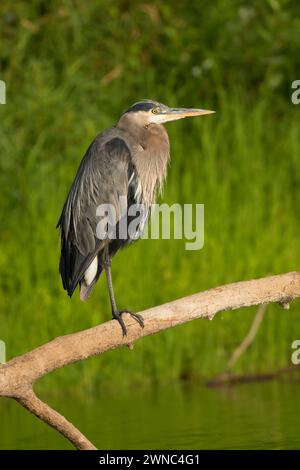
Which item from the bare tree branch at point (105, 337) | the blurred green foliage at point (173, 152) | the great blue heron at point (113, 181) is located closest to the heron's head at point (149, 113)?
the great blue heron at point (113, 181)

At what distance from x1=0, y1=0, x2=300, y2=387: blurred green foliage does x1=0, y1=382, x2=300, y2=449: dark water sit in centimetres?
32

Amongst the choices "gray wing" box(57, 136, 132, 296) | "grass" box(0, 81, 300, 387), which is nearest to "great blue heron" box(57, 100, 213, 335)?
"gray wing" box(57, 136, 132, 296)

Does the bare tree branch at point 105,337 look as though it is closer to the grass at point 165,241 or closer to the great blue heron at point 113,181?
the great blue heron at point 113,181

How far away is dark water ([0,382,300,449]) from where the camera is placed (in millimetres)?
5586

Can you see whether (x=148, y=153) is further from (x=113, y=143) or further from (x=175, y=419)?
(x=175, y=419)

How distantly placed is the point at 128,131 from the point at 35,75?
3.43 m

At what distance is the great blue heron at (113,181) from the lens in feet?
17.7

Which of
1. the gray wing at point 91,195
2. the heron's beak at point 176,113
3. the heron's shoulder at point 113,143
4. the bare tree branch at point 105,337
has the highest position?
the heron's beak at point 176,113

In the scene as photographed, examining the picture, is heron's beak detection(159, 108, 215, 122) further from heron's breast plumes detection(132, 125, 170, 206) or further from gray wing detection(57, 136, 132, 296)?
gray wing detection(57, 136, 132, 296)

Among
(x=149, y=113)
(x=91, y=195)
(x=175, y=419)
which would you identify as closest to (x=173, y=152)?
(x=175, y=419)

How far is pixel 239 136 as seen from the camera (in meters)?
8.56

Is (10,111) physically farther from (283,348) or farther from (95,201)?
(95,201)

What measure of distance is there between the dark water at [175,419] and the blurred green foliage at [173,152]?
324mm
